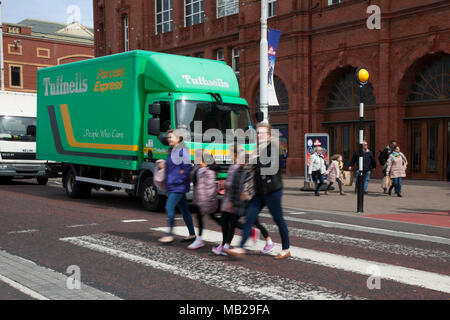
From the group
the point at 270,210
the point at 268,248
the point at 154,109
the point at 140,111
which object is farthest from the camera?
the point at 140,111

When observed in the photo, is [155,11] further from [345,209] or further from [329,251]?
[329,251]

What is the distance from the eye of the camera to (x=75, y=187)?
565 inches

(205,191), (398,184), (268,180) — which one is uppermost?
(268,180)

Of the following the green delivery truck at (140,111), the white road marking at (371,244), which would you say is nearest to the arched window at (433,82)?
the green delivery truck at (140,111)

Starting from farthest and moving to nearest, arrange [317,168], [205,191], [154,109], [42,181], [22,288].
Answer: [42,181] → [317,168] → [154,109] → [205,191] → [22,288]

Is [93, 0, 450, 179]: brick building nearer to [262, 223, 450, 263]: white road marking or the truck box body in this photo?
the truck box body

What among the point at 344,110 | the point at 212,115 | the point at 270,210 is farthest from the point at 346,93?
the point at 270,210

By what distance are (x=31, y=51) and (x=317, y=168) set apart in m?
50.0

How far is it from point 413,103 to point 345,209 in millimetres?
10062

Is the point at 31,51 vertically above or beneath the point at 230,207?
above

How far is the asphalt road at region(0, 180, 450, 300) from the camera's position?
529 centimetres

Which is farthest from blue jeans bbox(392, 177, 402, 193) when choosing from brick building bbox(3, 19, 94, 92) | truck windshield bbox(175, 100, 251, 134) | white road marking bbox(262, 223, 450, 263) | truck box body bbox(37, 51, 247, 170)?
brick building bbox(3, 19, 94, 92)

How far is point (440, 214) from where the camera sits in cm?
1183

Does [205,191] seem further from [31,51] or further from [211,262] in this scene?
[31,51]
